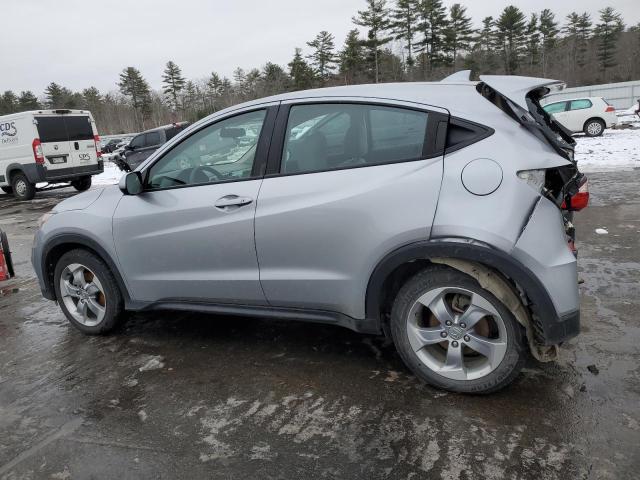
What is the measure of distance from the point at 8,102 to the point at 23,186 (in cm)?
7360

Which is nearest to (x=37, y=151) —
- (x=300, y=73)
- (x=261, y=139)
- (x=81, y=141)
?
(x=81, y=141)

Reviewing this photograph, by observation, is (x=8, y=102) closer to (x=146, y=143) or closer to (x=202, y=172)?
(x=146, y=143)

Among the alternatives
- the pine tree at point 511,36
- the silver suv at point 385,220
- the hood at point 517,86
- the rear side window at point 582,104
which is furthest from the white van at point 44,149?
the pine tree at point 511,36

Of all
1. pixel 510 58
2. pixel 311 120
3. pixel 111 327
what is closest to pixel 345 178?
pixel 311 120

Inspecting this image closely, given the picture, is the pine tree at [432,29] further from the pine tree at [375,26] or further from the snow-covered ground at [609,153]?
the snow-covered ground at [609,153]

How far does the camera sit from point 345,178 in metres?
2.89

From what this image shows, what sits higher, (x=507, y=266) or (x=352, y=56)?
(x=352, y=56)

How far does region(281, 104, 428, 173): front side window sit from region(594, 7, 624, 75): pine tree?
225 feet

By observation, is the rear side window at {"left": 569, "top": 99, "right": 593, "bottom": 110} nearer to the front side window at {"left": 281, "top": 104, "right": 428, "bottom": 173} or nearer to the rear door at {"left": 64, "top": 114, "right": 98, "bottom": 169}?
the rear door at {"left": 64, "top": 114, "right": 98, "bottom": 169}

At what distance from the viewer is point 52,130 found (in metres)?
14.0

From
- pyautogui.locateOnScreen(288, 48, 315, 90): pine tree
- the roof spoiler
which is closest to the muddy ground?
the roof spoiler

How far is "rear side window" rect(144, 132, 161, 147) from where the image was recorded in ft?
59.6

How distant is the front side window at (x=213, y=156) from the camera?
3309mm

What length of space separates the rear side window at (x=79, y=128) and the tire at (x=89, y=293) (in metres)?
12.0
